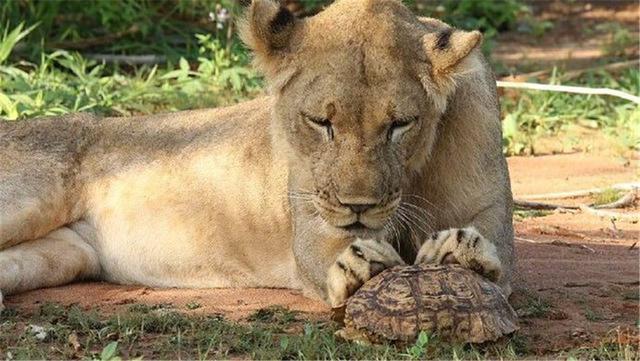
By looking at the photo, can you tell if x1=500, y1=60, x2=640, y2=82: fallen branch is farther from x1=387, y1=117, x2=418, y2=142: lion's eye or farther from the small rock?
the small rock

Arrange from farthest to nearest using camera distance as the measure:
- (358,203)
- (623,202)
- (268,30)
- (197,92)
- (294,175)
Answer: (197,92) < (623,202) < (294,175) < (268,30) < (358,203)

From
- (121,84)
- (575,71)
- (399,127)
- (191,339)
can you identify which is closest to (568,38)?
(575,71)

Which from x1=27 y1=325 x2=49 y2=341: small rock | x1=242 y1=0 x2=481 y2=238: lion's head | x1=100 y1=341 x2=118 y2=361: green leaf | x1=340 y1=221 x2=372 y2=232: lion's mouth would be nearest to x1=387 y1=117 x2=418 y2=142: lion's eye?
x1=242 y1=0 x2=481 y2=238: lion's head

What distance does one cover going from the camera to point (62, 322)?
195 inches

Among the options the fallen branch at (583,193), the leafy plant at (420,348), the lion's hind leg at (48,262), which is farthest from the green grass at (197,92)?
the leafy plant at (420,348)

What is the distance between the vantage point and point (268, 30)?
4941 mm

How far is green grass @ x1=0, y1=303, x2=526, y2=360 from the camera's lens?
4.35m

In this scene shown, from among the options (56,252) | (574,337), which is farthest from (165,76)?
(574,337)

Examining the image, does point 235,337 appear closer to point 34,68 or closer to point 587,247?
point 587,247

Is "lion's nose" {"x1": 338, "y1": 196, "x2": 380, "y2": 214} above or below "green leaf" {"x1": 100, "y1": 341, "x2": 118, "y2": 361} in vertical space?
above

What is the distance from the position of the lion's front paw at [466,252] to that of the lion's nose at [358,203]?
267mm

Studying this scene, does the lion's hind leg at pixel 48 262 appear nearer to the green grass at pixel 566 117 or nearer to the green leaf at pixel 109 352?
the green leaf at pixel 109 352

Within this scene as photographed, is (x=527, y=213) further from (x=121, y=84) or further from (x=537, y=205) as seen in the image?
(x=121, y=84)

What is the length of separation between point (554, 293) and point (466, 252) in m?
1.00
